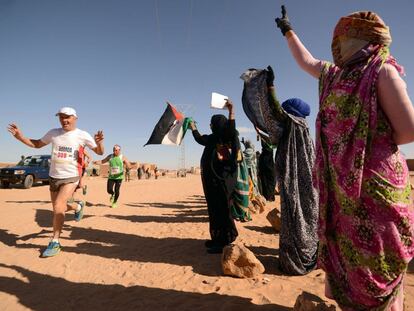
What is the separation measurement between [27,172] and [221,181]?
55.5 ft

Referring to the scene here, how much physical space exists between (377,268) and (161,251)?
137 inches

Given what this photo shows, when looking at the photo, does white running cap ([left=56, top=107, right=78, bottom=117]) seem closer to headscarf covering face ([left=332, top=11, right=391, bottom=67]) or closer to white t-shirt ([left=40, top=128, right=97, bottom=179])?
white t-shirt ([left=40, top=128, right=97, bottom=179])

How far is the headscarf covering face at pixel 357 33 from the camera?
154cm

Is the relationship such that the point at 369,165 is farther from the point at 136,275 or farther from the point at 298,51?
the point at 136,275

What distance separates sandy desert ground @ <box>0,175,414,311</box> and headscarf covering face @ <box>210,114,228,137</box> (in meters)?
1.88

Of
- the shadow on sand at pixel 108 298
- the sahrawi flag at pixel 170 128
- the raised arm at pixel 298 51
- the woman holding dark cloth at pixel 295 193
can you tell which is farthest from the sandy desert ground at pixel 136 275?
the raised arm at pixel 298 51

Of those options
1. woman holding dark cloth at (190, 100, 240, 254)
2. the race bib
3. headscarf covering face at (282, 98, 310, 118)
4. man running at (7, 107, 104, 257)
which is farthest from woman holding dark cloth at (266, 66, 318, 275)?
the race bib

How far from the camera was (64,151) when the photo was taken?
4316mm

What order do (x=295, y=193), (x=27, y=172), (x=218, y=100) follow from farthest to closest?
1. (x=27, y=172)
2. (x=218, y=100)
3. (x=295, y=193)

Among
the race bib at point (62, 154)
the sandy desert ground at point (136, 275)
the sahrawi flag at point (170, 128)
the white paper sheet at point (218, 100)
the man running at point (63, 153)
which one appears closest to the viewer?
the sandy desert ground at point (136, 275)

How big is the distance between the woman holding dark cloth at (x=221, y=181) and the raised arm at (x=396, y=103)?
2.76 m

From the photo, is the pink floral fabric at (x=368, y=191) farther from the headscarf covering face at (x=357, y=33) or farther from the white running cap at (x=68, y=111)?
the white running cap at (x=68, y=111)

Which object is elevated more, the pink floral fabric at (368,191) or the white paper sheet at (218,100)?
the white paper sheet at (218,100)

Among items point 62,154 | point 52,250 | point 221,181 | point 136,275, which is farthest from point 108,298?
point 62,154
